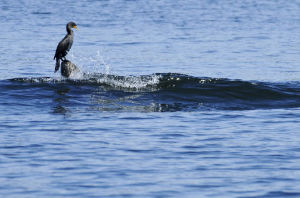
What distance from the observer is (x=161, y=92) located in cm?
1895

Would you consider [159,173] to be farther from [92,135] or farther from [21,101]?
[21,101]

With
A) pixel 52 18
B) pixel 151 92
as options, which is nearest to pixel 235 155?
pixel 151 92

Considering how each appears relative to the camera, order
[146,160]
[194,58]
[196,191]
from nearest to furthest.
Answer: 1. [196,191]
2. [146,160]
3. [194,58]

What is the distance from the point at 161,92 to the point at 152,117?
2.78m

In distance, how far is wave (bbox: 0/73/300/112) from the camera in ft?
58.1

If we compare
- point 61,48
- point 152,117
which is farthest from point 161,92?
point 61,48

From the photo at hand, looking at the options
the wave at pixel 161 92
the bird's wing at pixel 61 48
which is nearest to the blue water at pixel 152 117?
the wave at pixel 161 92

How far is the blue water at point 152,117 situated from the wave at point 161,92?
1.2 inches

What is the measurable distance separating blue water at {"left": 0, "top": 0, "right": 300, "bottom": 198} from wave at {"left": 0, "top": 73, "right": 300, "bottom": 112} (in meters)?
0.03

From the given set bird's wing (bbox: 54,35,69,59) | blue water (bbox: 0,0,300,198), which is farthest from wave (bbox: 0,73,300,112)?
bird's wing (bbox: 54,35,69,59)

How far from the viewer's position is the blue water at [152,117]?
36.6 ft

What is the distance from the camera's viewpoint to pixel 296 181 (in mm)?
11125

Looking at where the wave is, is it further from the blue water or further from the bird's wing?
the bird's wing

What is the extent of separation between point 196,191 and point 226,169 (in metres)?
1.36
